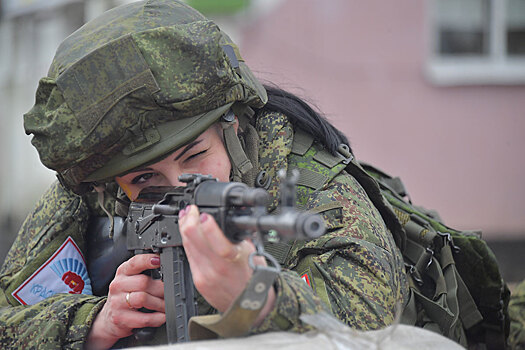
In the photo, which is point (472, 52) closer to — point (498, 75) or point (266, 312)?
point (498, 75)

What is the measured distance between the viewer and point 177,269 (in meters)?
2.16

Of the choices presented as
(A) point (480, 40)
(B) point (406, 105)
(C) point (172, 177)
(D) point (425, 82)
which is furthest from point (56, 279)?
(A) point (480, 40)

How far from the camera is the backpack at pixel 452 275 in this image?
8.83 ft

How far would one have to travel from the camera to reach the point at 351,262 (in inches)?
89.7

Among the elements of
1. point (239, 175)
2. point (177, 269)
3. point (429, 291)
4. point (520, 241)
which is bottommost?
point (520, 241)

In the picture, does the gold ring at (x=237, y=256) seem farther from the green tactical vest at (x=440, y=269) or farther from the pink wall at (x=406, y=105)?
the pink wall at (x=406, y=105)

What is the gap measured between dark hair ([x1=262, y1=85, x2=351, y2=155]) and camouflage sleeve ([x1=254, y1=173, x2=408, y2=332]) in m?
0.18

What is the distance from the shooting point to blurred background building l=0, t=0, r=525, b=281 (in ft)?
23.4

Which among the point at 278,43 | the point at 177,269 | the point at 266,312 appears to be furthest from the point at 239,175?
the point at 278,43

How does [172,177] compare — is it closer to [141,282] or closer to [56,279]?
[141,282]

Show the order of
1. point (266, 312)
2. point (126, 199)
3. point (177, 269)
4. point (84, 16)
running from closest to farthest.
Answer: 1. point (266, 312)
2. point (177, 269)
3. point (126, 199)
4. point (84, 16)

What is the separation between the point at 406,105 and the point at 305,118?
494 centimetres

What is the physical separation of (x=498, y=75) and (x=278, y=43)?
2.38 m

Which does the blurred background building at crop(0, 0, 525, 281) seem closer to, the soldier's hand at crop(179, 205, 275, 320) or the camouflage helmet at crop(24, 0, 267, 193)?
the camouflage helmet at crop(24, 0, 267, 193)
